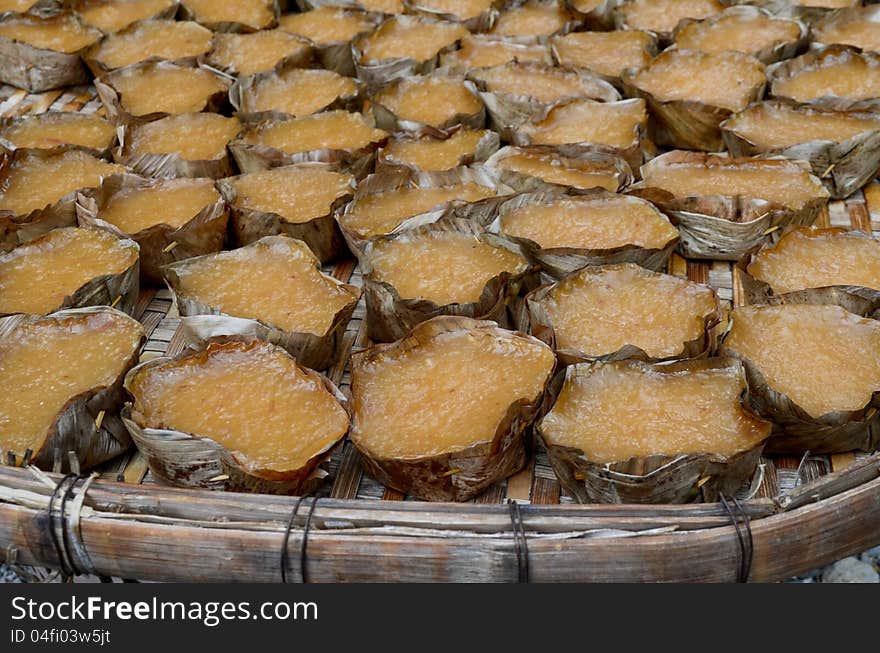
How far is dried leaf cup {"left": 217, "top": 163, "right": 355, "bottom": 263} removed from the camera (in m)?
2.59

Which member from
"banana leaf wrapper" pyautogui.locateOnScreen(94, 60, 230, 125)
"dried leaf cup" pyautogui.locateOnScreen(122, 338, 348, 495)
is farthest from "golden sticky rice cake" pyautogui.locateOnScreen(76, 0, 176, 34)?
"dried leaf cup" pyautogui.locateOnScreen(122, 338, 348, 495)

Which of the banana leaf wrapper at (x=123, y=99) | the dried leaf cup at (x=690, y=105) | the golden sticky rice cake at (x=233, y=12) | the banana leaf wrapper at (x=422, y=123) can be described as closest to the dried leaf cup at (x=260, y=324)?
the banana leaf wrapper at (x=422, y=123)

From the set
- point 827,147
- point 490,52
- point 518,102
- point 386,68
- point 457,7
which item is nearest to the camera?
point 827,147

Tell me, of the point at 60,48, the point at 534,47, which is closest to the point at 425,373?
the point at 534,47

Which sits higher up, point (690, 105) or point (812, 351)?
point (690, 105)

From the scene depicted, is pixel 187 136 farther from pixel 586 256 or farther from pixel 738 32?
pixel 738 32

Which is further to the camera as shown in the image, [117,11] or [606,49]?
[117,11]

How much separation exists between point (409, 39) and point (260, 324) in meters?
1.59

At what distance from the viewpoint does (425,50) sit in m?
3.40

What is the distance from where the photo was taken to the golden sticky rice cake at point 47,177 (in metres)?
2.73

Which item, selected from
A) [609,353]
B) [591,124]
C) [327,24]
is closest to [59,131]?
[327,24]

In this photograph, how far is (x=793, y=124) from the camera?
9.58 feet

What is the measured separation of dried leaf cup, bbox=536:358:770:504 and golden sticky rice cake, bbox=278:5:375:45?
1898mm

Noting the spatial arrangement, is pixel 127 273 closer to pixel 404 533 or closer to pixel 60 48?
pixel 404 533
